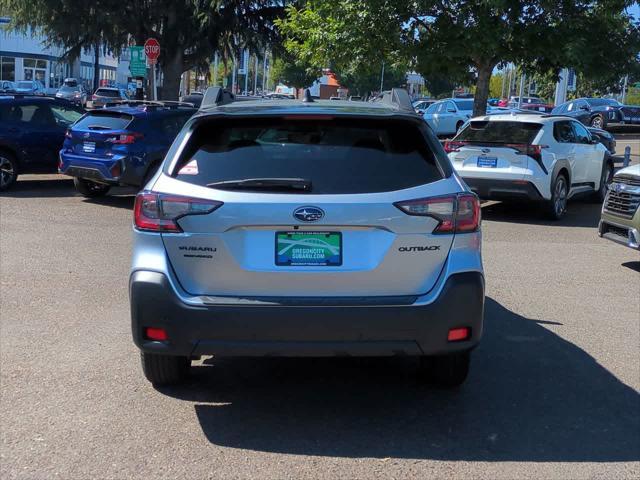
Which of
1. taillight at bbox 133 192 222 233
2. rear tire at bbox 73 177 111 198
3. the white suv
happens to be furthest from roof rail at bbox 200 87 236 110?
rear tire at bbox 73 177 111 198

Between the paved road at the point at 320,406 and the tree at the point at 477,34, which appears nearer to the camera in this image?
the paved road at the point at 320,406

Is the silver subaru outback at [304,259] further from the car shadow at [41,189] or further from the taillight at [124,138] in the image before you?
the car shadow at [41,189]

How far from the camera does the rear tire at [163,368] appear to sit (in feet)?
16.5

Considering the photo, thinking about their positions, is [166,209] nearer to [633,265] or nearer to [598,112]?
[633,265]

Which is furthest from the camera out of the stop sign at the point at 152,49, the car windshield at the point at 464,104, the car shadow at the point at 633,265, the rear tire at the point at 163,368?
the car windshield at the point at 464,104

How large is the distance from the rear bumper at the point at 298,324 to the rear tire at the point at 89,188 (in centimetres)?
1051

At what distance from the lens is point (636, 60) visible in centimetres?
1803

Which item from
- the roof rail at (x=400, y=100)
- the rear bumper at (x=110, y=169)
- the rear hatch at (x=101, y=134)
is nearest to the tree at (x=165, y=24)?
the rear hatch at (x=101, y=134)

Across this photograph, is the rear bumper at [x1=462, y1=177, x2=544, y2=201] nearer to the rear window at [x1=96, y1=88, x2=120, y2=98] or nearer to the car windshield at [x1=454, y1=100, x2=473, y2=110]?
the car windshield at [x1=454, y1=100, x2=473, y2=110]

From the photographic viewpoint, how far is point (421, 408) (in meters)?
5.06

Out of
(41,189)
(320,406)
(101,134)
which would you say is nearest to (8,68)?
(41,189)

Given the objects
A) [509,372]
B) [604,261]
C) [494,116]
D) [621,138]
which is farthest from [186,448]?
[621,138]

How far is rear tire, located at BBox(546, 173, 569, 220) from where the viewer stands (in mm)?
13328

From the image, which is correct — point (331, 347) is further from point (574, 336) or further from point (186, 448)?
point (574, 336)
